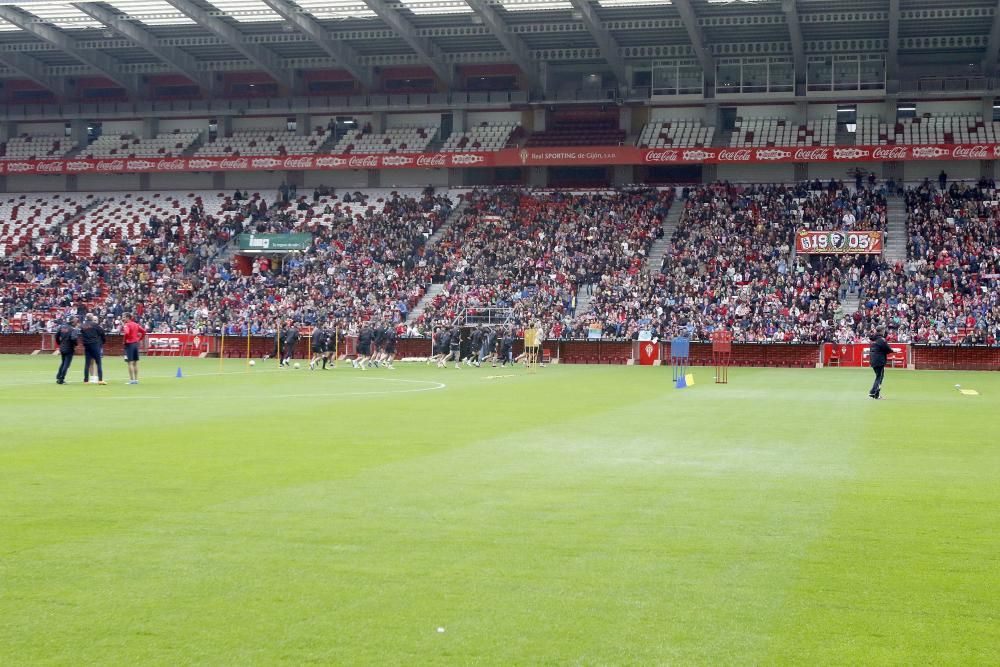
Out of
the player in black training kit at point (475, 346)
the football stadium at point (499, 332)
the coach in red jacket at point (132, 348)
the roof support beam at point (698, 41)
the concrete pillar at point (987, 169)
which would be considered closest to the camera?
the football stadium at point (499, 332)

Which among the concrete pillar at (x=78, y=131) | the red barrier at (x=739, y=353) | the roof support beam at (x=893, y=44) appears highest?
the roof support beam at (x=893, y=44)

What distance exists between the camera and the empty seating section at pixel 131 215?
75.6 metres

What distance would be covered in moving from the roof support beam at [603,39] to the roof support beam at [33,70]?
116 ft

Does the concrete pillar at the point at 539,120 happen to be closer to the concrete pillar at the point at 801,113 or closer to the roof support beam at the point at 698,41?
the roof support beam at the point at 698,41

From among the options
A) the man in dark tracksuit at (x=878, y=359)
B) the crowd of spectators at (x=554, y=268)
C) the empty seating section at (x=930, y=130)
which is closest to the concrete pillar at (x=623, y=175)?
the crowd of spectators at (x=554, y=268)

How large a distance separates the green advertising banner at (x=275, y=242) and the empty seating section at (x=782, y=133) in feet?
84.9

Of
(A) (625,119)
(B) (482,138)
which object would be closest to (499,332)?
(B) (482,138)

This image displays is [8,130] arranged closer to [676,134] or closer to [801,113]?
[676,134]

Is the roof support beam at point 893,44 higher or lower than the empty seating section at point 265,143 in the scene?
higher

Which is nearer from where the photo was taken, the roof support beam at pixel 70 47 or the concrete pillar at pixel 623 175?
the roof support beam at pixel 70 47

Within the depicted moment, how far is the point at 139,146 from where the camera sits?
80125 millimetres

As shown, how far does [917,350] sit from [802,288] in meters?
7.65

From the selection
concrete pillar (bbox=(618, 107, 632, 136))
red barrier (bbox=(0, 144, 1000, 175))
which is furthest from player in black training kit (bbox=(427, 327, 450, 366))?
concrete pillar (bbox=(618, 107, 632, 136))

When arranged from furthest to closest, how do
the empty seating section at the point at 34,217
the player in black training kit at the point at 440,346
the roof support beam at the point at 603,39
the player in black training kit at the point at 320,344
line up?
1. the empty seating section at the point at 34,217
2. the roof support beam at the point at 603,39
3. the player in black training kit at the point at 440,346
4. the player in black training kit at the point at 320,344
